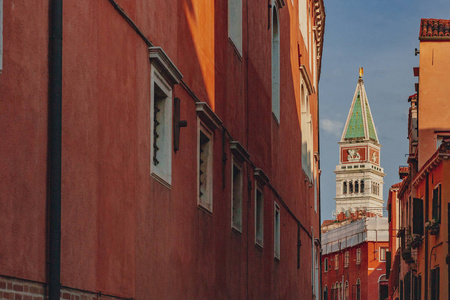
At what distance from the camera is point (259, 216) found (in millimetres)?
21922

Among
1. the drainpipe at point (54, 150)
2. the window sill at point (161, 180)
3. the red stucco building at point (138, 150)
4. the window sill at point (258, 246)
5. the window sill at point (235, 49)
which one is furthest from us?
the window sill at point (258, 246)

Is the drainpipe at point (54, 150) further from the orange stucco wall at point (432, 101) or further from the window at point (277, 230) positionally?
the orange stucco wall at point (432, 101)

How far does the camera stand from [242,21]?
756 inches

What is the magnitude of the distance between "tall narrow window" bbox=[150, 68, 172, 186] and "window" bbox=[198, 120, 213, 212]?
2.39 m

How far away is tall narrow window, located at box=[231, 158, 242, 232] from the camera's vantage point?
1875 centimetres

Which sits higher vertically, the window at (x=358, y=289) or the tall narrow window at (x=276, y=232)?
the tall narrow window at (x=276, y=232)

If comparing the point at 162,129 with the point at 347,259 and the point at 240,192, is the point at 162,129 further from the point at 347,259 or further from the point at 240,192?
the point at 347,259

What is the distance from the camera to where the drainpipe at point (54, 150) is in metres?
8.85

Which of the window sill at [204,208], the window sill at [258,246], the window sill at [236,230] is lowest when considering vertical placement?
the window sill at [258,246]

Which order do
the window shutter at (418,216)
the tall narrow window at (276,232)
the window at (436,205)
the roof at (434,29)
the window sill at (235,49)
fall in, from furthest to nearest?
the roof at (434,29)
the window shutter at (418,216)
the window at (436,205)
the tall narrow window at (276,232)
the window sill at (235,49)

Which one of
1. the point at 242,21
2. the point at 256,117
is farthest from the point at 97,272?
the point at 256,117

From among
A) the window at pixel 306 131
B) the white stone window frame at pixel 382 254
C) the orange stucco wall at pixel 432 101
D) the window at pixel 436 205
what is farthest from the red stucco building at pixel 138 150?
the white stone window frame at pixel 382 254

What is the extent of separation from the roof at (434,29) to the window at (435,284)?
890 cm

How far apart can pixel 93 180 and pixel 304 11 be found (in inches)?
944
